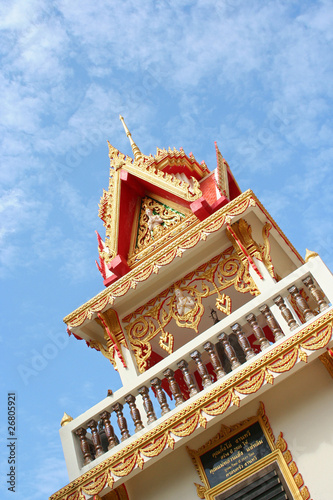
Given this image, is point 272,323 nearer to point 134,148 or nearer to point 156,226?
point 156,226

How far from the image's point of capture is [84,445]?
8.55 m

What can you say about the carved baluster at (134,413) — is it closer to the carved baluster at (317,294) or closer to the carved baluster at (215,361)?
the carved baluster at (215,361)

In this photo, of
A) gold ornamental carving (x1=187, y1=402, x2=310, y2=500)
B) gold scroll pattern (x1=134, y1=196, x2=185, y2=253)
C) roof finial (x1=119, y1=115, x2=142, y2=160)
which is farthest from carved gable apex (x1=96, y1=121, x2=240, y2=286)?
gold ornamental carving (x1=187, y1=402, x2=310, y2=500)

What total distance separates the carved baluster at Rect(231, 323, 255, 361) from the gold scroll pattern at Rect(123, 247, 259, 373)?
3.62 feet

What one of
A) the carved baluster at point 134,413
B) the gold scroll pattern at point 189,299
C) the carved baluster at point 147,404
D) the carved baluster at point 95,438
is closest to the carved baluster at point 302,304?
the gold scroll pattern at point 189,299

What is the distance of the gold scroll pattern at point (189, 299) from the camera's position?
31.2ft

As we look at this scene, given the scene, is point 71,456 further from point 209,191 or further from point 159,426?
point 209,191

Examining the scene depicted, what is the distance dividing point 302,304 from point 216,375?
186 cm

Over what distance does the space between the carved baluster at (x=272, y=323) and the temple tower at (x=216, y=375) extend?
0.07 ft

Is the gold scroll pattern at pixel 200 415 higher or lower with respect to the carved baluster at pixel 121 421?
lower

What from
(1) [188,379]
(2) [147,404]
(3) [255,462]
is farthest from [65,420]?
(3) [255,462]

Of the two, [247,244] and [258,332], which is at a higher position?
[247,244]

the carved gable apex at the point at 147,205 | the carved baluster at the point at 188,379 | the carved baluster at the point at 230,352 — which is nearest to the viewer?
the carved baluster at the point at 230,352

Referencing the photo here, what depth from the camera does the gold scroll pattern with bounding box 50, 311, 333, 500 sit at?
7.44 metres
